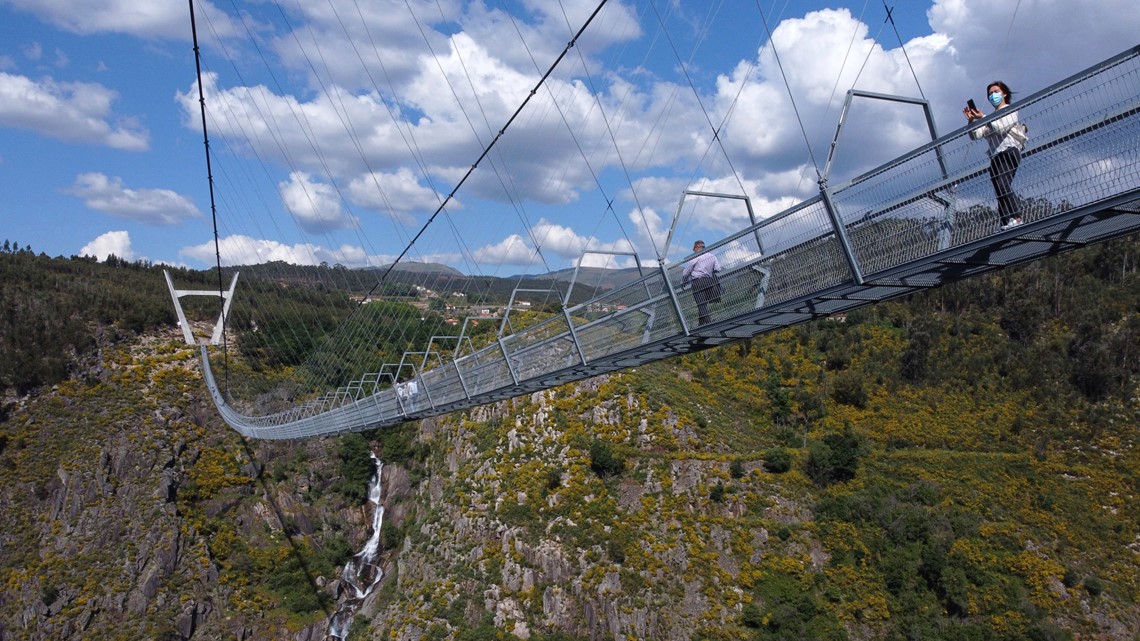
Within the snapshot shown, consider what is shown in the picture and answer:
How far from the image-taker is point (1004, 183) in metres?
5.09

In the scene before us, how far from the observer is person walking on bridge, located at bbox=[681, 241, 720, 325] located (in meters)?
7.52

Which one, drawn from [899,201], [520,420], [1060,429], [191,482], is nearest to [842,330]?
[1060,429]

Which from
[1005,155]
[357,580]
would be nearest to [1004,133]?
[1005,155]

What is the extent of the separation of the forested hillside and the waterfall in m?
0.60

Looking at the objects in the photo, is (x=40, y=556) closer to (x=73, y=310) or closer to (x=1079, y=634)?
(x=73, y=310)

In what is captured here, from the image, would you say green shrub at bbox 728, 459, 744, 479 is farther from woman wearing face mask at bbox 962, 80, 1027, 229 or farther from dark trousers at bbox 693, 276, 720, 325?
woman wearing face mask at bbox 962, 80, 1027, 229

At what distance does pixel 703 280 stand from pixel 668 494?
15.3 meters

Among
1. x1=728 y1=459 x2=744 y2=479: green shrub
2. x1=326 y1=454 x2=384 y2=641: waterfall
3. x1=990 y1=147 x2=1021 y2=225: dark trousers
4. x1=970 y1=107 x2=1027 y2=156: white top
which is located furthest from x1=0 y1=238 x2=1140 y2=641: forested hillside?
x1=970 y1=107 x2=1027 y2=156: white top

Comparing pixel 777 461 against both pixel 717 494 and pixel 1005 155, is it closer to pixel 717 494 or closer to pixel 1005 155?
pixel 717 494

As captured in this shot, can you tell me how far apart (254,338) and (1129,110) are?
45155 mm

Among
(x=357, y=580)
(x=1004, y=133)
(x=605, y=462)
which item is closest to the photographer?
(x=1004, y=133)

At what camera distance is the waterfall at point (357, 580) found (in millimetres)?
25578

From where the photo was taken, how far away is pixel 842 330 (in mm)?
33938

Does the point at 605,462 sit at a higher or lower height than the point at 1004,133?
lower
